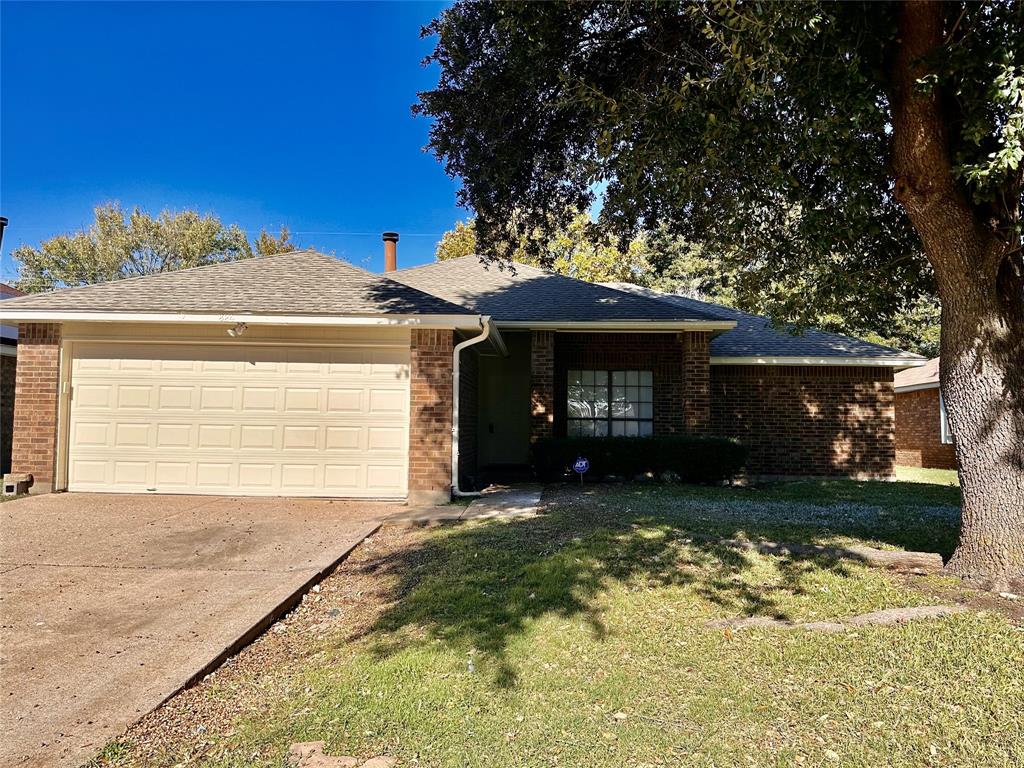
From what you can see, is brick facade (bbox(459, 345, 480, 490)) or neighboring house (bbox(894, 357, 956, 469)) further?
neighboring house (bbox(894, 357, 956, 469))

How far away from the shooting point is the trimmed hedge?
1112 centimetres

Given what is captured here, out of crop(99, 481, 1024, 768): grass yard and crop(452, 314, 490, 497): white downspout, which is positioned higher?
crop(452, 314, 490, 497): white downspout

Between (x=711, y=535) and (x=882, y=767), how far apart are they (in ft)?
13.1

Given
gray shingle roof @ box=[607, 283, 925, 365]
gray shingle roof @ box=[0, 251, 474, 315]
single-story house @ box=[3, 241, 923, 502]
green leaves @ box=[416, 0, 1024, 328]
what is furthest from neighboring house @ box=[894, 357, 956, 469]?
gray shingle roof @ box=[0, 251, 474, 315]

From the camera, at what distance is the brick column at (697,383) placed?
472 inches

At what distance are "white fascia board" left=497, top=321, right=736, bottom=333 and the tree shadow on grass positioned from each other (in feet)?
13.7

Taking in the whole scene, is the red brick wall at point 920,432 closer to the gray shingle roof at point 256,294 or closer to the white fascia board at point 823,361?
the white fascia board at point 823,361

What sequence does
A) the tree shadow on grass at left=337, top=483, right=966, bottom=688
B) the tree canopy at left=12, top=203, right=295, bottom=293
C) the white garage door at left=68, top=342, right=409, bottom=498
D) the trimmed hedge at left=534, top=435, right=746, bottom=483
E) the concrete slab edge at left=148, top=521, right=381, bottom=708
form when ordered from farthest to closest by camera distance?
the tree canopy at left=12, top=203, right=295, bottom=293
the trimmed hedge at left=534, top=435, right=746, bottom=483
the white garage door at left=68, top=342, right=409, bottom=498
the tree shadow on grass at left=337, top=483, right=966, bottom=688
the concrete slab edge at left=148, top=521, right=381, bottom=708

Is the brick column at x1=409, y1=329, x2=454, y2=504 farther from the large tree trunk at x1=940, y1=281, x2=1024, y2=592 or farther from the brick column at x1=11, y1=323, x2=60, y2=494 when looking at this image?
the large tree trunk at x1=940, y1=281, x2=1024, y2=592

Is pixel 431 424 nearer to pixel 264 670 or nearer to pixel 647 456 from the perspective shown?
pixel 647 456

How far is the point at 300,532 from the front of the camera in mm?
7000

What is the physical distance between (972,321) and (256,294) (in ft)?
29.9

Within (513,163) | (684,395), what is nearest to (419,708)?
(513,163)

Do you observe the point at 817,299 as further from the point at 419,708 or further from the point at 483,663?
the point at 419,708
